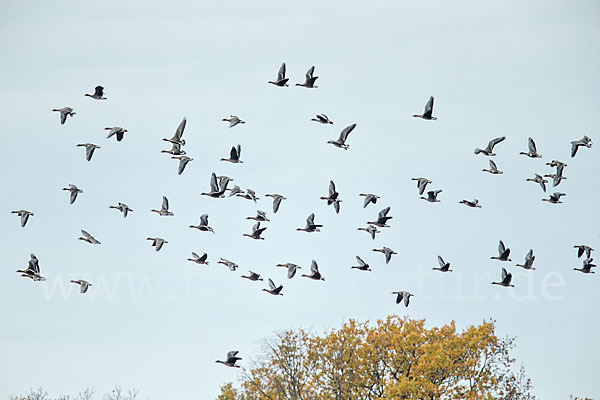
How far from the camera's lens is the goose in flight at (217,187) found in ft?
188

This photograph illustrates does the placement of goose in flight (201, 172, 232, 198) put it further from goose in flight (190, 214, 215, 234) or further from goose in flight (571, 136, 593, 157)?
goose in flight (571, 136, 593, 157)

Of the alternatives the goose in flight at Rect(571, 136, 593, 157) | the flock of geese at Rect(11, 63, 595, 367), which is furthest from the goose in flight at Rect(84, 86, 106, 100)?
the goose in flight at Rect(571, 136, 593, 157)

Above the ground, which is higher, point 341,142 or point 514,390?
point 341,142

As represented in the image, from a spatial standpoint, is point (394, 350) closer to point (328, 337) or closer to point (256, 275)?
point (328, 337)

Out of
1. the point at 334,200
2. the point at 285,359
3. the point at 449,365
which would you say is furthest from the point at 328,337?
the point at 334,200

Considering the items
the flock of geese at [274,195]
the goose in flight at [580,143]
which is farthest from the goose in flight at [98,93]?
the goose in flight at [580,143]

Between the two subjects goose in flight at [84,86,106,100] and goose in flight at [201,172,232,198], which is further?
goose in flight at [201,172,232,198]

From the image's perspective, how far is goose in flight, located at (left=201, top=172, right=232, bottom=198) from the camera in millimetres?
57269

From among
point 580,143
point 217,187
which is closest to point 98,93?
point 217,187

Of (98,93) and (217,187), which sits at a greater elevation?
(98,93)

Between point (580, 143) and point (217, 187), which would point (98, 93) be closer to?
point (217, 187)

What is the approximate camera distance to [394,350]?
71062 mm

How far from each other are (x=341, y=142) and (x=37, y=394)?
237ft

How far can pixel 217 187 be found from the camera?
58.2 m
